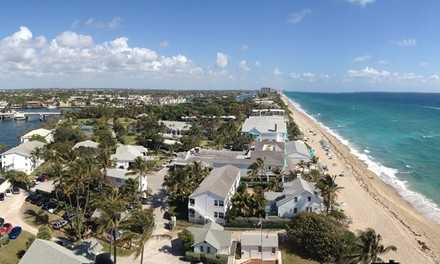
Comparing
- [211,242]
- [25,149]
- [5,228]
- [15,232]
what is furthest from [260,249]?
[25,149]

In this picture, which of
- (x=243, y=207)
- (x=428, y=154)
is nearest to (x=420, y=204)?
(x=243, y=207)

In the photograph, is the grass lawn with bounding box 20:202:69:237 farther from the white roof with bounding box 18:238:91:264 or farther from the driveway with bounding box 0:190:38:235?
the white roof with bounding box 18:238:91:264

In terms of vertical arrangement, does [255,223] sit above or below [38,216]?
above

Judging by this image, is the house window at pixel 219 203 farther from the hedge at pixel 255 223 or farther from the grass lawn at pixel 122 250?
the grass lawn at pixel 122 250

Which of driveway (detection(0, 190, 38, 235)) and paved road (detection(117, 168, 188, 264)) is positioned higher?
driveway (detection(0, 190, 38, 235))

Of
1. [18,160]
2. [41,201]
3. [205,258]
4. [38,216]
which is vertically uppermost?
[18,160]

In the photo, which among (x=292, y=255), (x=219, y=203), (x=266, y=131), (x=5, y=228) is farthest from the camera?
(x=266, y=131)

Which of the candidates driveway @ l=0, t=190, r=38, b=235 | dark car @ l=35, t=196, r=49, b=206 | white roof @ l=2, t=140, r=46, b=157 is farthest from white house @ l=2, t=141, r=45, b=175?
dark car @ l=35, t=196, r=49, b=206

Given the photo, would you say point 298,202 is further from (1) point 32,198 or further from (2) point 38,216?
(1) point 32,198
